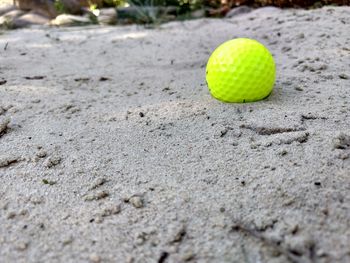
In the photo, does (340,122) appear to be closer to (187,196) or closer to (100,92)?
(187,196)

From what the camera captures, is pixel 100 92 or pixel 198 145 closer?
pixel 198 145

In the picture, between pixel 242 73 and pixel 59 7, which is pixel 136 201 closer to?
pixel 242 73

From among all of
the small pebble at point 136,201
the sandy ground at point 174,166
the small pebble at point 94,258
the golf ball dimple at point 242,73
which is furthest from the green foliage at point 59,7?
the small pebble at point 94,258

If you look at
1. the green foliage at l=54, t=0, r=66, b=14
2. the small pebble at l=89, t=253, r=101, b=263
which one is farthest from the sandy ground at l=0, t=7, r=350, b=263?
the green foliage at l=54, t=0, r=66, b=14

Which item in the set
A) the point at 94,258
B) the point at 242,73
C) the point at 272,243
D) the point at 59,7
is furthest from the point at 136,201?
the point at 59,7

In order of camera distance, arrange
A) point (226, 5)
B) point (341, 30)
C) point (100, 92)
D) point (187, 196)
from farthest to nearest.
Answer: point (226, 5), point (341, 30), point (100, 92), point (187, 196)

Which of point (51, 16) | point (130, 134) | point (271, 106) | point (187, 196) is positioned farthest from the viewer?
point (51, 16)

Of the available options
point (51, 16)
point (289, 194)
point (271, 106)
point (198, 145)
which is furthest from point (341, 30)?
point (51, 16)

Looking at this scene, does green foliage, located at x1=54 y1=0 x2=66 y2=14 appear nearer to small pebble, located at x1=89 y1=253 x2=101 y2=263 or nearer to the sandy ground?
the sandy ground
